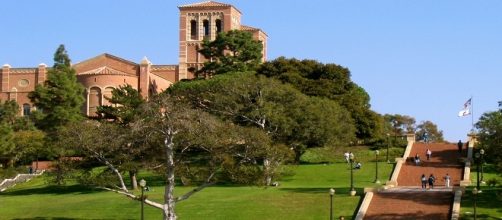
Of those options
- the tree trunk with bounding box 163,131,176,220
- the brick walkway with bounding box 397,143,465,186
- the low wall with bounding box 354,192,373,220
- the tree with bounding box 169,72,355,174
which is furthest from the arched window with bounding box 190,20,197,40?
the tree trunk with bounding box 163,131,176,220

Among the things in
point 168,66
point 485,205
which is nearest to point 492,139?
point 485,205

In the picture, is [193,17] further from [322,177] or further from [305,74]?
[322,177]

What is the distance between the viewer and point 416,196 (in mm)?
42281

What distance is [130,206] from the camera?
139 feet

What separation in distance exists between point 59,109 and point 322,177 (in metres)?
29.7

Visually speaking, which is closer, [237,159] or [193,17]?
[237,159]

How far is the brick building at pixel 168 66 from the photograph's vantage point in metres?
103

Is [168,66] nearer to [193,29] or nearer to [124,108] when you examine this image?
[193,29]

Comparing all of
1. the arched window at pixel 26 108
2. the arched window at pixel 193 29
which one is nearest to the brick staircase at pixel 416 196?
the arched window at pixel 193 29

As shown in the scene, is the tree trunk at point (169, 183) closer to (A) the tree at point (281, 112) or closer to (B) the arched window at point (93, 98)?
(A) the tree at point (281, 112)

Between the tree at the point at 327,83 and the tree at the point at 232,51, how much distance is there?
1154 centimetres

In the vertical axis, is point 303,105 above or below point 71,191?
above

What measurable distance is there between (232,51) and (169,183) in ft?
165

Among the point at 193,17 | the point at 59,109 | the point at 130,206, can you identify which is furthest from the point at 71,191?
the point at 193,17
